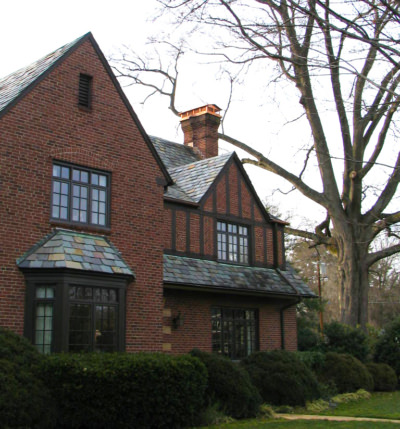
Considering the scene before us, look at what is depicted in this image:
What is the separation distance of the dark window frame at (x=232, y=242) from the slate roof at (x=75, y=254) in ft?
18.9

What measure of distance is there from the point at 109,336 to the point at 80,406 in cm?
323

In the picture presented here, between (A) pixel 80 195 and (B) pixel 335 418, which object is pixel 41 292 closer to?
(A) pixel 80 195

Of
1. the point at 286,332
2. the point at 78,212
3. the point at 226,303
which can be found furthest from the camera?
the point at 286,332

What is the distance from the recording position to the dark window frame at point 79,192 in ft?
44.8

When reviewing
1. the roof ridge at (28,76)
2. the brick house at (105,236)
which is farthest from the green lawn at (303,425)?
the roof ridge at (28,76)

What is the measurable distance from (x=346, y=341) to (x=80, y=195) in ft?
38.2

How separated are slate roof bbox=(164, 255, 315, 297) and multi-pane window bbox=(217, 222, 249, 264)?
397 millimetres

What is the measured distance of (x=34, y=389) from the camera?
994cm

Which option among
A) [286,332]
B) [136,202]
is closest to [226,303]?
[286,332]

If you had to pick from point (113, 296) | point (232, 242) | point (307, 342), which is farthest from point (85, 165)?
point (307, 342)

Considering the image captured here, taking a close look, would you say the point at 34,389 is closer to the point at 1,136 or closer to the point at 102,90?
the point at 1,136

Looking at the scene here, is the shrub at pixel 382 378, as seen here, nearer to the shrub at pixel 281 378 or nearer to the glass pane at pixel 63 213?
the shrub at pixel 281 378

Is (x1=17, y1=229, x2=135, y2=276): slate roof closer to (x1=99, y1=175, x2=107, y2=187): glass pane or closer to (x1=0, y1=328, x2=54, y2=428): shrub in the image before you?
(x1=99, y1=175, x2=107, y2=187): glass pane

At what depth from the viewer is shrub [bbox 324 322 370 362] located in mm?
20750
